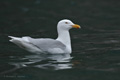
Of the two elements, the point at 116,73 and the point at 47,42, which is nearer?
the point at 116,73

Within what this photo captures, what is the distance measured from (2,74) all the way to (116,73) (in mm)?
2737

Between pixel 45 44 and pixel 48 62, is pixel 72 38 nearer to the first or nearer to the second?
pixel 45 44

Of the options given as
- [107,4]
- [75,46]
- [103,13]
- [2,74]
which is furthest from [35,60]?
[107,4]

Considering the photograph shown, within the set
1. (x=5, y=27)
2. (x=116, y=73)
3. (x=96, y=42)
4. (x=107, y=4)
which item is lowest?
(x=116, y=73)

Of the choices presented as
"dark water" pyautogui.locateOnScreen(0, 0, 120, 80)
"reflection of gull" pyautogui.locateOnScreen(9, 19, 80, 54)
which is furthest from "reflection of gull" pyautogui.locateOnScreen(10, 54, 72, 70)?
"reflection of gull" pyautogui.locateOnScreen(9, 19, 80, 54)

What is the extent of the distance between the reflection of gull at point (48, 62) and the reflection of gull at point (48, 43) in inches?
7.5

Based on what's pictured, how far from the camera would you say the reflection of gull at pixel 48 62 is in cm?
951

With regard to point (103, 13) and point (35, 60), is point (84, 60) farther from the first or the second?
point (103, 13)

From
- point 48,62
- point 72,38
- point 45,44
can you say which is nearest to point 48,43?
point 45,44

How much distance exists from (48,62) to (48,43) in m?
0.99

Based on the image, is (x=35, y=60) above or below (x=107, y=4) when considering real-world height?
below

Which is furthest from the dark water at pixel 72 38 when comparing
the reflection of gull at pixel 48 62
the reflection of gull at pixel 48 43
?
the reflection of gull at pixel 48 43

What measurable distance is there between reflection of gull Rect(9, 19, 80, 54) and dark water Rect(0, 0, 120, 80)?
0.21m

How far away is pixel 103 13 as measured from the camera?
69.0 feet
